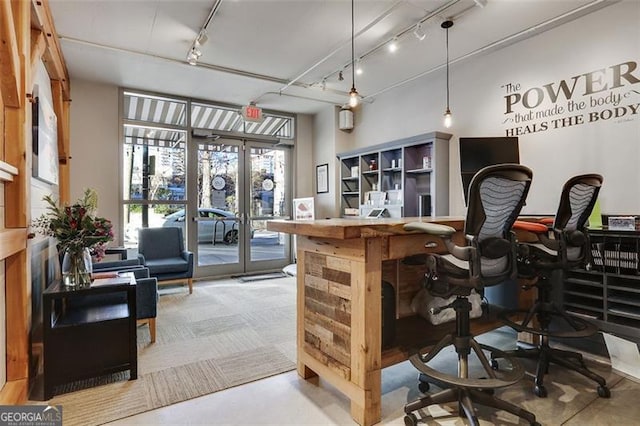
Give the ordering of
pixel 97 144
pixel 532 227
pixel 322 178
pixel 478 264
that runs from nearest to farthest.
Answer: pixel 478 264 < pixel 532 227 < pixel 97 144 < pixel 322 178

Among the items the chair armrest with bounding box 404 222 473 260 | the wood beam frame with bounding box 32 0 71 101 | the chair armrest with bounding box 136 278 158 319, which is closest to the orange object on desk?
the chair armrest with bounding box 404 222 473 260

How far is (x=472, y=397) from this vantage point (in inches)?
78.7

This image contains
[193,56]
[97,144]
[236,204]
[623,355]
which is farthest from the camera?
[236,204]

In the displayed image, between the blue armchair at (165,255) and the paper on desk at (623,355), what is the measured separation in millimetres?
4630

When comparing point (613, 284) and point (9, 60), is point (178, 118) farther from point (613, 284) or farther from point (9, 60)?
point (613, 284)

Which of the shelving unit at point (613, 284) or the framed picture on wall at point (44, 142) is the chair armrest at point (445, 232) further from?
the framed picture on wall at point (44, 142)

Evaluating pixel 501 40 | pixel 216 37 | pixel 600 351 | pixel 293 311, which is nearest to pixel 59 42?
pixel 216 37

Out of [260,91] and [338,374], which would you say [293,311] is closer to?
[338,374]

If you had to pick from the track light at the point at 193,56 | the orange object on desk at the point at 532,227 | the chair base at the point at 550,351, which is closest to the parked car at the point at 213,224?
the track light at the point at 193,56

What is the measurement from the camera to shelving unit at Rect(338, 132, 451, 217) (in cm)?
462

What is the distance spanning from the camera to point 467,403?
74.4 inches

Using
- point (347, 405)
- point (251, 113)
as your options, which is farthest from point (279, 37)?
point (347, 405)

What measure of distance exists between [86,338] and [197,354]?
0.86m

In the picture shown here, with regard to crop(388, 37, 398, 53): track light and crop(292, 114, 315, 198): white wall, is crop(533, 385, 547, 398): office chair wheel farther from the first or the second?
crop(292, 114, 315, 198): white wall
